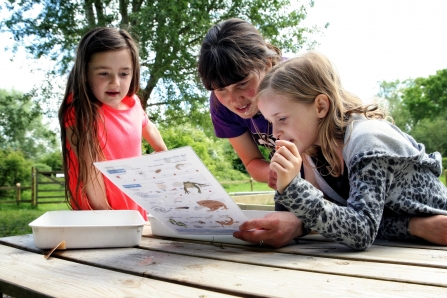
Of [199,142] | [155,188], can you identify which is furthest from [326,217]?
[199,142]

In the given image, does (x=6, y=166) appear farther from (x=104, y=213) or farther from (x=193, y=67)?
(x=104, y=213)

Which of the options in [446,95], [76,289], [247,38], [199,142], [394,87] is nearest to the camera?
[76,289]

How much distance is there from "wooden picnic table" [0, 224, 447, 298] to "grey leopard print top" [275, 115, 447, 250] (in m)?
0.07

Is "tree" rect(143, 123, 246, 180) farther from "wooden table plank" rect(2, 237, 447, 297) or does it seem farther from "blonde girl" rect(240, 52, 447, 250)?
"wooden table plank" rect(2, 237, 447, 297)

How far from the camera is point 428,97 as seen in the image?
2727 centimetres

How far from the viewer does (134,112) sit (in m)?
2.52

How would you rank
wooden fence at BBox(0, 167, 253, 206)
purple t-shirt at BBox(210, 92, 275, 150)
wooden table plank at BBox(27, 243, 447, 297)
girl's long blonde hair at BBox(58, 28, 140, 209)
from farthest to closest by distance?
wooden fence at BBox(0, 167, 253, 206), purple t-shirt at BBox(210, 92, 275, 150), girl's long blonde hair at BBox(58, 28, 140, 209), wooden table plank at BBox(27, 243, 447, 297)

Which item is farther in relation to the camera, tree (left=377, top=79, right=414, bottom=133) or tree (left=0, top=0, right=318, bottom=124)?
tree (left=377, top=79, right=414, bottom=133)

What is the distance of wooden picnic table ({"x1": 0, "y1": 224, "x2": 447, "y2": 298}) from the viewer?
2.78 ft

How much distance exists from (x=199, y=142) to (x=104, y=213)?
27.9ft

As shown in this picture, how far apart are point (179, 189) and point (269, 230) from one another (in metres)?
0.27

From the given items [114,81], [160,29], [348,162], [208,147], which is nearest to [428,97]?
[208,147]

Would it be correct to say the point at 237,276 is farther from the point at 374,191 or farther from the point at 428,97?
the point at 428,97

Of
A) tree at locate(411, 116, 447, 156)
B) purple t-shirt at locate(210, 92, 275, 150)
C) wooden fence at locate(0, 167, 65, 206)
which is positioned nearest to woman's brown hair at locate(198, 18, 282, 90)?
purple t-shirt at locate(210, 92, 275, 150)
